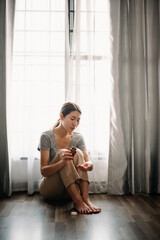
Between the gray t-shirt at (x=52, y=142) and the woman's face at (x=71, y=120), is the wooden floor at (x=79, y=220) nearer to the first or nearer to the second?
the gray t-shirt at (x=52, y=142)

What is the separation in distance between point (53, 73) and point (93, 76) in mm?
443

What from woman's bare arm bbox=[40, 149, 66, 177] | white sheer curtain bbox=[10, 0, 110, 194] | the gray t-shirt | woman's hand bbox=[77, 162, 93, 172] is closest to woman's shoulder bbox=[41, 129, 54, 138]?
Answer: the gray t-shirt

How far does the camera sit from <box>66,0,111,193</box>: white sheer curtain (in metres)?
2.62

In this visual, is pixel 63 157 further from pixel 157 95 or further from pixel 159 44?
pixel 159 44

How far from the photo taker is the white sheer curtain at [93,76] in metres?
2.62

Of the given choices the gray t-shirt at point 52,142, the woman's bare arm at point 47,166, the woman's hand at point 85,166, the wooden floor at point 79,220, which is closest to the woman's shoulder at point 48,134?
the gray t-shirt at point 52,142

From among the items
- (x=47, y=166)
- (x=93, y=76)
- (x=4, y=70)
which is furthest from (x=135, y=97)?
(x=4, y=70)

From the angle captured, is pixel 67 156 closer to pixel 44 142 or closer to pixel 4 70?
pixel 44 142

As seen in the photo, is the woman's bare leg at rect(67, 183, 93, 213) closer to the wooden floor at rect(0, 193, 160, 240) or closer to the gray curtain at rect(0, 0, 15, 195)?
the wooden floor at rect(0, 193, 160, 240)

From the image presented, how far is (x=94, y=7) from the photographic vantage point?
2641 millimetres

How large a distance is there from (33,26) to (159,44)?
140 cm

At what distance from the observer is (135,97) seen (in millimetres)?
2670

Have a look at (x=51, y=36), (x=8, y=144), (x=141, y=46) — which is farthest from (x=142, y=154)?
(x=51, y=36)

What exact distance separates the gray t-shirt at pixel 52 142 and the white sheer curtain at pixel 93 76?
0.79 ft
